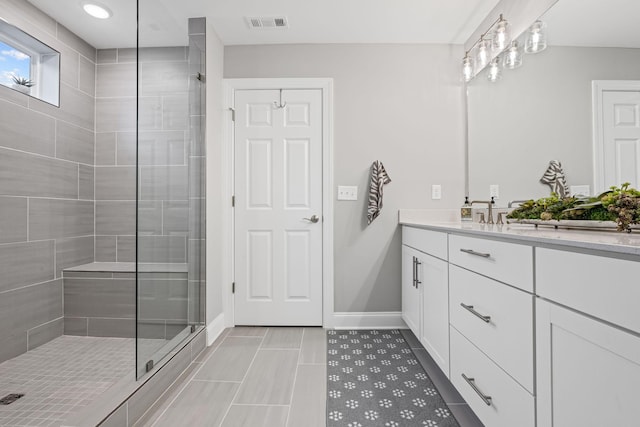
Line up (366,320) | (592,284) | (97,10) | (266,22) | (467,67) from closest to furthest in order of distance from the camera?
(592,284), (97,10), (266,22), (467,67), (366,320)

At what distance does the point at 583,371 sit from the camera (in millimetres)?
804

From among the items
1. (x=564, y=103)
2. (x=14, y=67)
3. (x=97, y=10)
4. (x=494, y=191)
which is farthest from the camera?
(x=494, y=191)

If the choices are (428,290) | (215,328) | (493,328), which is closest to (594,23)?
(493,328)

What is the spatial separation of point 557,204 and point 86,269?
3.09 metres

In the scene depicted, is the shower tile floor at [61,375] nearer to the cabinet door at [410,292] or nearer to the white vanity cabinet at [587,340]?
the cabinet door at [410,292]

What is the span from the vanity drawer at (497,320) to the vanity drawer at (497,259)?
0.03m

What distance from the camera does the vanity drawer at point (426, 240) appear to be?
1739 mm

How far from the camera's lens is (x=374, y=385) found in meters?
1.76

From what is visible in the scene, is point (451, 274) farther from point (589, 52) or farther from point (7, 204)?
point (7, 204)

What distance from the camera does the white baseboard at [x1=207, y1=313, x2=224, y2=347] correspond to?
7.61 feet

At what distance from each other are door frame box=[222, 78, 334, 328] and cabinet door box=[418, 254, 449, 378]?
829mm

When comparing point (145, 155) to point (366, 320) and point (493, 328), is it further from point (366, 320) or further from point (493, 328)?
point (366, 320)

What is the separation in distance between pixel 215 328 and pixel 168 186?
121 cm

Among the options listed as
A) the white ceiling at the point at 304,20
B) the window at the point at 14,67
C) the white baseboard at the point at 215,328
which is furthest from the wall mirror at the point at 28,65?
the white baseboard at the point at 215,328
